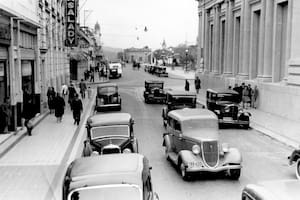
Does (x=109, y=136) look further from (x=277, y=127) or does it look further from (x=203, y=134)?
(x=277, y=127)

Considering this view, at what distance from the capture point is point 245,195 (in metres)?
7.96

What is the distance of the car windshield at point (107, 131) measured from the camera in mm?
14477

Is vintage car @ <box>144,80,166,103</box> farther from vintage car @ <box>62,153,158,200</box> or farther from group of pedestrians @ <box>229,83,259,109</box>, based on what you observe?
vintage car @ <box>62,153,158,200</box>

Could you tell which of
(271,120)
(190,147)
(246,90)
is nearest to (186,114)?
(190,147)

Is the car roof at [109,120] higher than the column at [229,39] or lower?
lower

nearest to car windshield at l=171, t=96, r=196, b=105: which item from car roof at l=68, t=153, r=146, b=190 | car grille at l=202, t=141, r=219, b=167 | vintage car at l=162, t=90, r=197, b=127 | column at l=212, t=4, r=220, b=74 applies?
vintage car at l=162, t=90, r=197, b=127

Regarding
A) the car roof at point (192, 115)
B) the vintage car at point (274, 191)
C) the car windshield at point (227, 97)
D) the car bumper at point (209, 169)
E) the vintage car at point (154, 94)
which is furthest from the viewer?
the vintage car at point (154, 94)

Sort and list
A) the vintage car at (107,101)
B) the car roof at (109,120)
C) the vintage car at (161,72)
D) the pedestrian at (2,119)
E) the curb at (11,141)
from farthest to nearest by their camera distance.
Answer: the vintage car at (161,72), the vintage car at (107,101), the pedestrian at (2,119), the curb at (11,141), the car roof at (109,120)

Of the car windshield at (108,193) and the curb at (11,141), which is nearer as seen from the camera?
the car windshield at (108,193)

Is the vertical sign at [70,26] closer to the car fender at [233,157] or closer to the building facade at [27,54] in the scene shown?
the building facade at [27,54]

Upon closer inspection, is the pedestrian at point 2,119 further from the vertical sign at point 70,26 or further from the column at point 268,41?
the vertical sign at point 70,26

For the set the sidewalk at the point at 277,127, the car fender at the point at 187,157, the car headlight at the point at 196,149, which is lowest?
the sidewalk at the point at 277,127

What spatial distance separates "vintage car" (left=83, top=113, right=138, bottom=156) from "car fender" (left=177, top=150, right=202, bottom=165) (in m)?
1.42

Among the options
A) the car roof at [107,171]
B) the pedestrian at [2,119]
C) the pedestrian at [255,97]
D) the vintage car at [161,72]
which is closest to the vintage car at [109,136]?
the car roof at [107,171]
